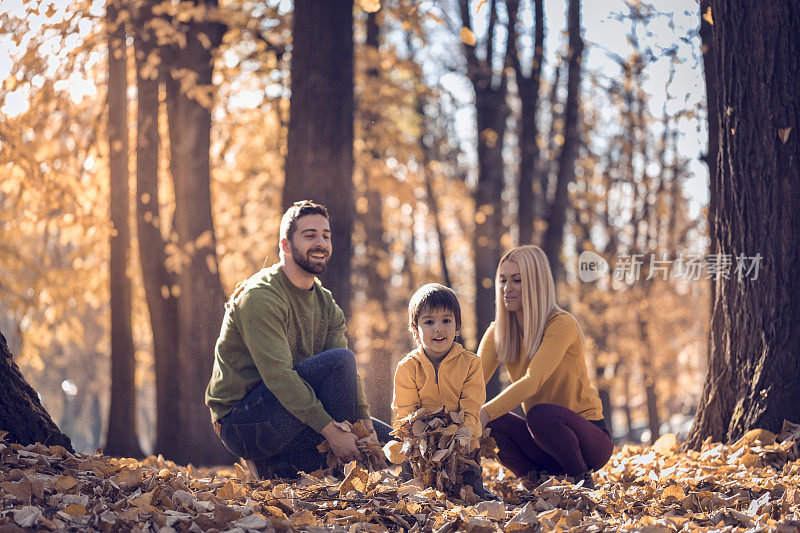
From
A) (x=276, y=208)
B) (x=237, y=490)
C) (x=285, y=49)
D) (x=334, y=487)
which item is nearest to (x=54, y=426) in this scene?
(x=237, y=490)

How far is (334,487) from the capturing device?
3.80 metres

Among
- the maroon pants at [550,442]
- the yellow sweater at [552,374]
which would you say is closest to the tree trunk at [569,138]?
the yellow sweater at [552,374]

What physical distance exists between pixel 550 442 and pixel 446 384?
0.85m

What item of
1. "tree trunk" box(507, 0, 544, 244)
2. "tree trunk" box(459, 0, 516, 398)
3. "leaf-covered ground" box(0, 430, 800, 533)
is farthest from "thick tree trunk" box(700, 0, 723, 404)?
"tree trunk" box(507, 0, 544, 244)

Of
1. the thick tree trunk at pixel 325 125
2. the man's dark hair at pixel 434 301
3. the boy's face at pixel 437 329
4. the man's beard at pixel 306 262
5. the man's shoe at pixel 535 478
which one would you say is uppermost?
the thick tree trunk at pixel 325 125

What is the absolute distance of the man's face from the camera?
454cm

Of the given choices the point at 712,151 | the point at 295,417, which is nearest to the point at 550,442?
the point at 295,417

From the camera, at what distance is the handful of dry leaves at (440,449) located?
3867mm

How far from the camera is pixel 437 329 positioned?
3916 millimetres

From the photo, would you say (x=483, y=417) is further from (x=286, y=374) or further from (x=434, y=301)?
(x=286, y=374)

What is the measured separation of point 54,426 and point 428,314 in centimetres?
223

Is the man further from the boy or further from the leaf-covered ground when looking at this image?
the boy

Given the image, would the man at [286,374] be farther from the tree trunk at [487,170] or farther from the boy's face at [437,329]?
the tree trunk at [487,170]

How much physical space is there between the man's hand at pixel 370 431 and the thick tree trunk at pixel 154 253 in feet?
11.6
